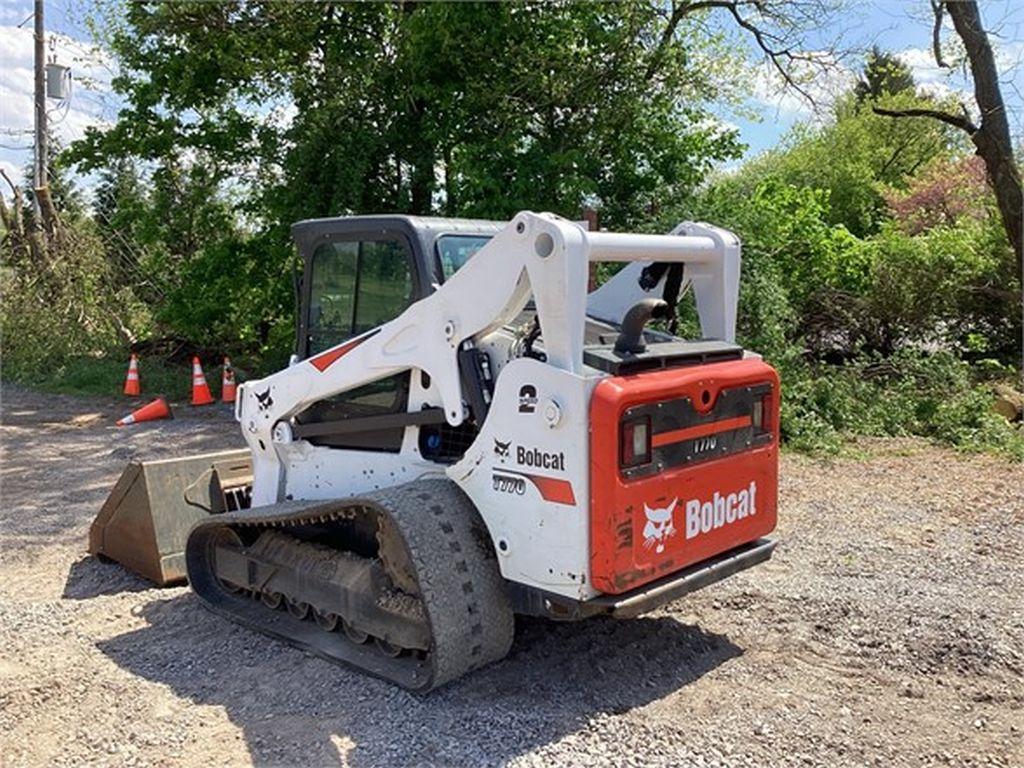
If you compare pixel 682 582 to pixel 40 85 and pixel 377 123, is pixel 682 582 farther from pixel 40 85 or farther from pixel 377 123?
pixel 40 85

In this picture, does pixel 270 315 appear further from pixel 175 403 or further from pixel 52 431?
pixel 52 431

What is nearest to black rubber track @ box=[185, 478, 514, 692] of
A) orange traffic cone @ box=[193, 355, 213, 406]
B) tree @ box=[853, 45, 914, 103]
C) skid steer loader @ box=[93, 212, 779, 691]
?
skid steer loader @ box=[93, 212, 779, 691]

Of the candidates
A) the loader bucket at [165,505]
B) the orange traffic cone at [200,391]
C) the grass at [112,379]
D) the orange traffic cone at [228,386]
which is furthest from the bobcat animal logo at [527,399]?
the grass at [112,379]

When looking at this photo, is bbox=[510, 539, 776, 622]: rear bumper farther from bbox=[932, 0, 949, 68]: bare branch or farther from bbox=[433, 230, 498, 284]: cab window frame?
bbox=[932, 0, 949, 68]: bare branch

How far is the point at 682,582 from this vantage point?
3.82 meters

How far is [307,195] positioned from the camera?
11953mm

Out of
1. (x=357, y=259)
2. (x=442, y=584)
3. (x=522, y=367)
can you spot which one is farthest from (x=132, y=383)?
(x=522, y=367)

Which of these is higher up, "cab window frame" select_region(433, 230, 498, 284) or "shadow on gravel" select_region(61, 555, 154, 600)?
"cab window frame" select_region(433, 230, 498, 284)

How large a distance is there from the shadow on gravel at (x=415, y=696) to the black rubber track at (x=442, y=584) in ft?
0.40

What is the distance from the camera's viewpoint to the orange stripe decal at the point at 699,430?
12.2 ft

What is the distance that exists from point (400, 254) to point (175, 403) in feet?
29.4

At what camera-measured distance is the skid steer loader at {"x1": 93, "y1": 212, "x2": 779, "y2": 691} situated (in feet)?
11.7

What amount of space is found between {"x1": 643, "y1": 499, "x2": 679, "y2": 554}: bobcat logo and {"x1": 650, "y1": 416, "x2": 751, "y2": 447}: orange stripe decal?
252mm

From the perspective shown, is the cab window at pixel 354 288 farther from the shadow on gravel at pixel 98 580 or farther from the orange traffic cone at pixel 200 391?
the orange traffic cone at pixel 200 391
